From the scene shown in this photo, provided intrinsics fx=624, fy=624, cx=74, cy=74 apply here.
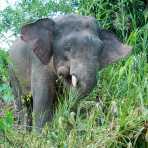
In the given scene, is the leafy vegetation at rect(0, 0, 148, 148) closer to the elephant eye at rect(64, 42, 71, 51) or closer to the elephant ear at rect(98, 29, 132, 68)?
the elephant ear at rect(98, 29, 132, 68)

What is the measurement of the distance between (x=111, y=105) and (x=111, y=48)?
139cm

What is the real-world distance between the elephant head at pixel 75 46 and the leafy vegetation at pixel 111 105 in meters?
0.14

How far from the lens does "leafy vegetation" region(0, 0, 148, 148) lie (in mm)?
3857

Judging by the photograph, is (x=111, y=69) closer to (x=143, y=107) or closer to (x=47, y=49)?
(x=47, y=49)

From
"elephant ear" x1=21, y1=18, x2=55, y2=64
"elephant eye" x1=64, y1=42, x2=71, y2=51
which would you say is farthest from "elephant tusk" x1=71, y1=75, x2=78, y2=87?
"elephant ear" x1=21, y1=18, x2=55, y2=64

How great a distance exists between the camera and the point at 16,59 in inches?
242

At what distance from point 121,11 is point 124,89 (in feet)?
5.85

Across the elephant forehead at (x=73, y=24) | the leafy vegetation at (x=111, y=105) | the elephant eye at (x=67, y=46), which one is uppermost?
the elephant forehead at (x=73, y=24)

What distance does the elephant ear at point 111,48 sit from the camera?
5.56 m

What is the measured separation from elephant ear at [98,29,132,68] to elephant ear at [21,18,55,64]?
1.57 ft

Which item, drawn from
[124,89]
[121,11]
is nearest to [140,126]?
[124,89]

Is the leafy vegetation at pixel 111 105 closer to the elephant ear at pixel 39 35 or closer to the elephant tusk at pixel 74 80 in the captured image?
the elephant tusk at pixel 74 80

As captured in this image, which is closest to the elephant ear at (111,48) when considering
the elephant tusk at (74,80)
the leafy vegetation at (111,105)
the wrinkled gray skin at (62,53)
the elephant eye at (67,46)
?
the wrinkled gray skin at (62,53)

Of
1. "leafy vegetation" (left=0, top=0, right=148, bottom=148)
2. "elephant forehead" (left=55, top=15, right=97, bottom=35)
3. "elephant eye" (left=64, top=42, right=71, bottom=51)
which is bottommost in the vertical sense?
"leafy vegetation" (left=0, top=0, right=148, bottom=148)
